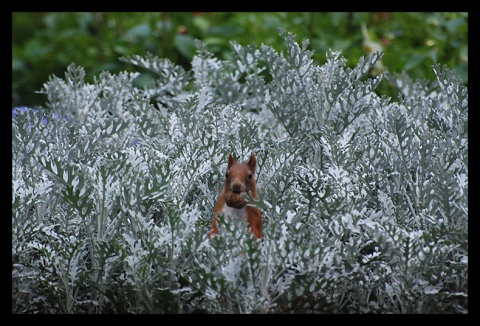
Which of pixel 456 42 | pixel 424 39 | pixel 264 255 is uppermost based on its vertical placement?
pixel 424 39

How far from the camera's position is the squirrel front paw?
2117mm

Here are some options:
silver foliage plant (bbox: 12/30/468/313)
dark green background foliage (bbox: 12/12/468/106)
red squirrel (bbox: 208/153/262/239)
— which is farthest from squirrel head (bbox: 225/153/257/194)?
dark green background foliage (bbox: 12/12/468/106)

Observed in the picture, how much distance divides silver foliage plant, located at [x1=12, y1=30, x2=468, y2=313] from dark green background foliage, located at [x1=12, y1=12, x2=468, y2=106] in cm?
254

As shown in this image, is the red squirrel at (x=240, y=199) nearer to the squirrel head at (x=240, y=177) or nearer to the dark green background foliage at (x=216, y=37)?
the squirrel head at (x=240, y=177)

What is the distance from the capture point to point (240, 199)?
2119 mm

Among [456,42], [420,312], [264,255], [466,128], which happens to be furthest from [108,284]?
[456,42]

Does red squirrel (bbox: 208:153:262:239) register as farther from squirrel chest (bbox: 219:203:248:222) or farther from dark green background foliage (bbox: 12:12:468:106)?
dark green background foliage (bbox: 12:12:468:106)

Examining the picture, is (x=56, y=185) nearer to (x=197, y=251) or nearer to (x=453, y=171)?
(x=197, y=251)

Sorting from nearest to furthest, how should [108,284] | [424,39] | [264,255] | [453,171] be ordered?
[264,255] < [108,284] < [453,171] < [424,39]

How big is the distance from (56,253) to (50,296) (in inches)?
6.8

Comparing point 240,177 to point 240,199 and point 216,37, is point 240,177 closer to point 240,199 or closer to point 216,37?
point 240,199

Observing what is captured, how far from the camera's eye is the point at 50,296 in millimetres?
2242

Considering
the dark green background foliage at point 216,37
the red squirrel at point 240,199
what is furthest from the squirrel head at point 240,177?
the dark green background foliage at point 216,37
